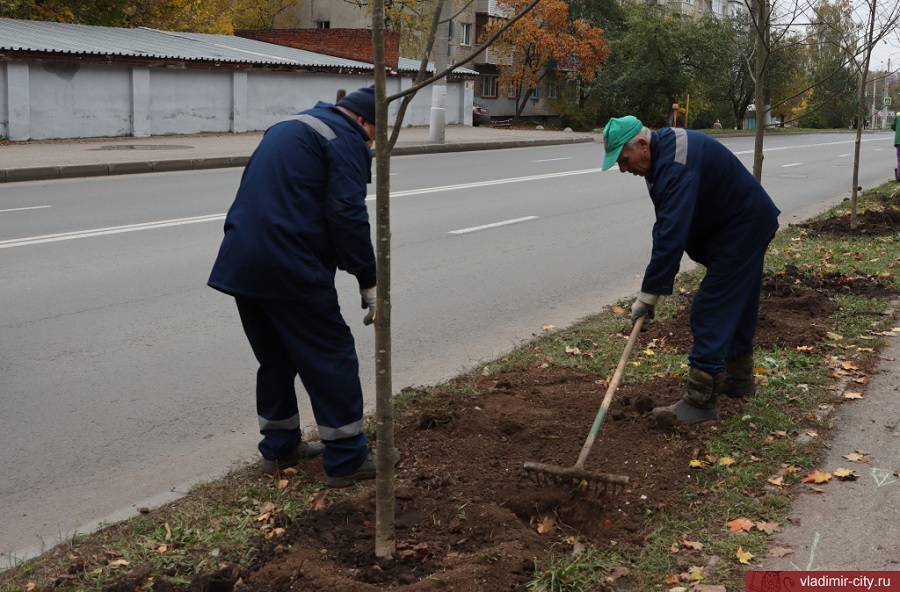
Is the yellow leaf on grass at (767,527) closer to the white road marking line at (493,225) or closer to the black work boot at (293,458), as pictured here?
the black work boot at (293,458)

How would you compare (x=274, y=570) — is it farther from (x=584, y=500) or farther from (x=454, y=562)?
(x=584, y=500)

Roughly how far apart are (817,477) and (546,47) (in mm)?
37458

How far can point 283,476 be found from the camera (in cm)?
430

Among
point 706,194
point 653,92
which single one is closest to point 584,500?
point 706,194

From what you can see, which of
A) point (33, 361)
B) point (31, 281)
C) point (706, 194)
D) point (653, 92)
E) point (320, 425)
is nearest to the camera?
point (320, 425)

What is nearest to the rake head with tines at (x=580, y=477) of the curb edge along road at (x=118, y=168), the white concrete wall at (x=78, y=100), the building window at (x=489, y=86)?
the curb edge along road at (x=118, y=168)

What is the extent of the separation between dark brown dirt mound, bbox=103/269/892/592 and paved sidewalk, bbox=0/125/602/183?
13239 millimetres

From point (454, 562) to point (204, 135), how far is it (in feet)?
78.6

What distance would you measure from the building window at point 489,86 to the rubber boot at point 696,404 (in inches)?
1776

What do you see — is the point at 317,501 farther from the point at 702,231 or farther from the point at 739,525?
the point at 702,231

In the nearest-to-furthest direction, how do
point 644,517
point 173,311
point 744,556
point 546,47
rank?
1. point 744,556
2. point 644,517
3. point 173,311
4. point 546,47

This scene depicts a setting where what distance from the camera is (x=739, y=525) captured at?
3.77m

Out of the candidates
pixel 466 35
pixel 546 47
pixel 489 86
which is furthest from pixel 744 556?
pixel 489 86

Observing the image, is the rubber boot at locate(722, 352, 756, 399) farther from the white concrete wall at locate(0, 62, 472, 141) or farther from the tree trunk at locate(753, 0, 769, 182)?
the white concrete wall at locate(0, 62, 472, 141)
